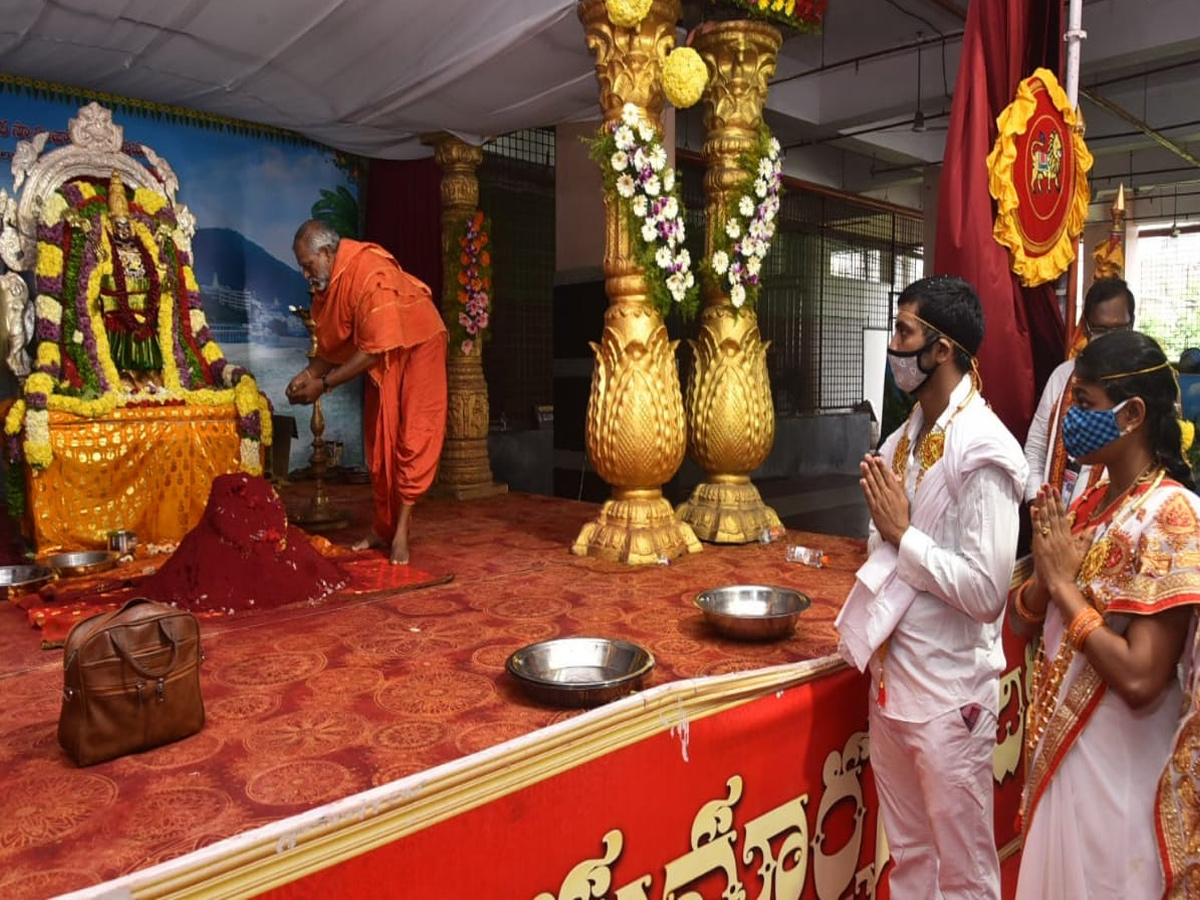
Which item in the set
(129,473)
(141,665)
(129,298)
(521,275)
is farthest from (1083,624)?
(521,275)

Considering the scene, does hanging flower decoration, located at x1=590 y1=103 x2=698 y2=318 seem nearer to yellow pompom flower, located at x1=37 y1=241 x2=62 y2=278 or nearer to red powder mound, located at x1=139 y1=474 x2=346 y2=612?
red powder mound, located at x1=139 y1=474 x2=346 y2=612

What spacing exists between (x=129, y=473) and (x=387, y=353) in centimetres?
178

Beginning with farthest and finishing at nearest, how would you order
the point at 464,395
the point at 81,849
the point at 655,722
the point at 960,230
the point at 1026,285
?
the point at 464,395 < the point at 1026,285 < the point at 960,230 < the point at 655,722 < the point at 81,849

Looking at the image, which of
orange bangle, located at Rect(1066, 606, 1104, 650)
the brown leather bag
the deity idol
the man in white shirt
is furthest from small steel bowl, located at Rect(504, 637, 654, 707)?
the deity idol

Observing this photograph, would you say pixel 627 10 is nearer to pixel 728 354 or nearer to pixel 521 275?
pixel 728 354

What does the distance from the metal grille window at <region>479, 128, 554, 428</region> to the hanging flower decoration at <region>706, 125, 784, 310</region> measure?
401cm

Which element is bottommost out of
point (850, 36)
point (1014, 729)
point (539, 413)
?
point (1014, 729)

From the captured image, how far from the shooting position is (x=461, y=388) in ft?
22.7

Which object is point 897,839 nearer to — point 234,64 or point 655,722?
point 655,722

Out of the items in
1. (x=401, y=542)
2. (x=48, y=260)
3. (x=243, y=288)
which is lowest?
(x=401, y=542)

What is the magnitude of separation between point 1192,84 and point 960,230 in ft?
33.6

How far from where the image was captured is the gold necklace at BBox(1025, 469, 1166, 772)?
171 centimetres

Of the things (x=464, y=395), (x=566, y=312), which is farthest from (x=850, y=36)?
(x=464, y=395)

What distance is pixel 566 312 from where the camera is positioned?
7.29 metres
